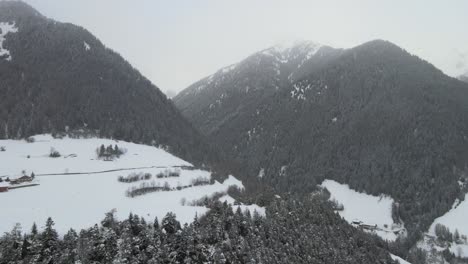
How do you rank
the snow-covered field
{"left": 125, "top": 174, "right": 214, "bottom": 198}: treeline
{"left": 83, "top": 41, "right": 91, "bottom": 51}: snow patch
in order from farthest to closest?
{"left": 83, "top": 41, "right": 91, "bottom": 51}: snow patch < {"left": 125, "top": 174, "right": 214, "bottom": 198}: treeline < the snow-covered field

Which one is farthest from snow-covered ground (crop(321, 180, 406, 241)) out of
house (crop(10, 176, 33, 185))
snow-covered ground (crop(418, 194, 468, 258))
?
house (crop(10, 176, 33, 185))

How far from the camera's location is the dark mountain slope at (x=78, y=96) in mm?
146750

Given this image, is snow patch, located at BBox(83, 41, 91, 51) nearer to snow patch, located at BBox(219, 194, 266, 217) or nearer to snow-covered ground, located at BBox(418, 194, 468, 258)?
snow patch, located at BBox(219, 194, 266, 217)

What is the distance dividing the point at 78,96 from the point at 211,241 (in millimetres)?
105921

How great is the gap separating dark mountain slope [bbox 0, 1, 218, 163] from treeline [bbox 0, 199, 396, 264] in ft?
209

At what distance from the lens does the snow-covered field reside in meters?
79.4

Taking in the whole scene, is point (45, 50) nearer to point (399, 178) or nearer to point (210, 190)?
point (210, 190)

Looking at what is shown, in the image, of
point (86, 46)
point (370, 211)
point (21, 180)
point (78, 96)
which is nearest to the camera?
point (21, 180)

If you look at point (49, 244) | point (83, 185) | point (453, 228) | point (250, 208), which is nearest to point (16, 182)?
point (83, 185)

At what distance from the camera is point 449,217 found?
525 feet

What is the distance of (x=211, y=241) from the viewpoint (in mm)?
79312

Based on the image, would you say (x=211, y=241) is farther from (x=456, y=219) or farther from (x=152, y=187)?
(x=456, y=219)

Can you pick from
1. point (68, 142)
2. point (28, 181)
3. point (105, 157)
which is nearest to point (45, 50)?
point (68, 142)

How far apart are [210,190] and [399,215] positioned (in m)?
95.3
